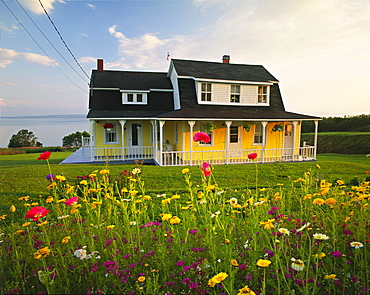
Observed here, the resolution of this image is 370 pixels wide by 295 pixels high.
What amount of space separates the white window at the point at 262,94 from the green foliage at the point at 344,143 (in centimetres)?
790

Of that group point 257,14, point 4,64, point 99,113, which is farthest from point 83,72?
Answer: point 4,64

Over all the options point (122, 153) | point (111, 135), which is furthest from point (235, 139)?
point (111, 135)

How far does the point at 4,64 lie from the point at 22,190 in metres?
6.43

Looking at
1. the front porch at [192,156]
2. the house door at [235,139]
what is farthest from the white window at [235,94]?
the front porch at [192,156]

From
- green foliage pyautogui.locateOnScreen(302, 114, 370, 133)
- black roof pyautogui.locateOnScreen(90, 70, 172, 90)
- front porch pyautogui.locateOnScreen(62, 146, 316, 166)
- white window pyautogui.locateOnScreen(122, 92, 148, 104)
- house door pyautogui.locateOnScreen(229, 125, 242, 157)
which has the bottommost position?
front porch pyautogui.locateOnScreen(62, 146, 316, 166)

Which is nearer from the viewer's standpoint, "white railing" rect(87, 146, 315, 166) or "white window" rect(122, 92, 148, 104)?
"white railing" rect(87, 146, 315, 166)

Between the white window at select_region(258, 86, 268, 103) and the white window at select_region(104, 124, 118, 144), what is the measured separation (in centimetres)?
1011

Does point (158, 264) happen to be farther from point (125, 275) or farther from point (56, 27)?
point (56, 27)

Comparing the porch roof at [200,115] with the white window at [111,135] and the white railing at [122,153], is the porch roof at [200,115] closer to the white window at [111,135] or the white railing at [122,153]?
the white window at [111,135]

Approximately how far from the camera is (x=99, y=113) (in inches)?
581

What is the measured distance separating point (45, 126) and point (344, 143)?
23309 mm

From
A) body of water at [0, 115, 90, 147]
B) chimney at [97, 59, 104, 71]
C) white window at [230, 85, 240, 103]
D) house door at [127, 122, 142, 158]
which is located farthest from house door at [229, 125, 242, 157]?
chimney at [97, 59, 104, 71]

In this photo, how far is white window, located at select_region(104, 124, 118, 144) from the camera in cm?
1531

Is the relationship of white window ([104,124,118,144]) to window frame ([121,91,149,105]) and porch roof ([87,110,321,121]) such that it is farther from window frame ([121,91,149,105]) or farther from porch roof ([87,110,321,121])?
window frame ([121,91,149,105])
